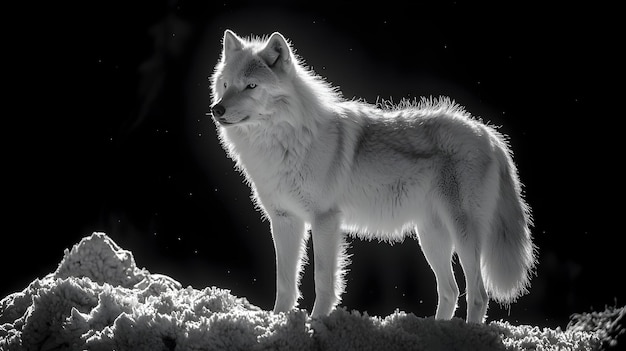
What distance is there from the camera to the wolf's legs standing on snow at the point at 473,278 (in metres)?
4.92

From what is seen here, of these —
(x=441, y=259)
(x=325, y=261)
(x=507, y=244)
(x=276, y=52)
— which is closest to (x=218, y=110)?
(x=276, y=52)

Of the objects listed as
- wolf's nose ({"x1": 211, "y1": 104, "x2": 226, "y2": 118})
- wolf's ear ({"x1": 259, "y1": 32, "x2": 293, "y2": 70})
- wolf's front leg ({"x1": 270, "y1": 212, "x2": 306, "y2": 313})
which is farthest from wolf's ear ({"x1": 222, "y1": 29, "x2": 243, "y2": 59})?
wolf's front leg ({"x1": 270, "y1": 212, "x2": 306, "y2": 313})

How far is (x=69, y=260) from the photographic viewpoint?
524 centimetres

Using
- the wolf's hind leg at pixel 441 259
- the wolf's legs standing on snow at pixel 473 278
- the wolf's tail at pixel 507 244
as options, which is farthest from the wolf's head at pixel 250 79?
the wolf's tail at pixel 507 244

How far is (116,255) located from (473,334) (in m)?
2.94

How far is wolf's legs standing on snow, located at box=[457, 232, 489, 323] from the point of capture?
16.1 feet

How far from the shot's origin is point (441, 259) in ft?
17.7

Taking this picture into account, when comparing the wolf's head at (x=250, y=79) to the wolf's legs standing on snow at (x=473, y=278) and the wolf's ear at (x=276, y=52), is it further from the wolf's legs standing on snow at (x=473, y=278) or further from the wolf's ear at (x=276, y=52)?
the wolf's legs standing on snow at (x=473, y=278)

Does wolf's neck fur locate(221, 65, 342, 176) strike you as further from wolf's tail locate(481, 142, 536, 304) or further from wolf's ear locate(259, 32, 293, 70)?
wolf's tail locate(481, 142, 536, 304)

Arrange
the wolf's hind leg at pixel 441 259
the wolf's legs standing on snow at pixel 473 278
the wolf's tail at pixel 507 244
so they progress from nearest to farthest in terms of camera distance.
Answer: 1. the wolf's legs standing on snow at pixel 473 278
2. the wolf's tail at pixel 507 244
3. the wolf's hind leg at pixel 441 259

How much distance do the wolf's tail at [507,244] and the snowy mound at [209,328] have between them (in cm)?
61

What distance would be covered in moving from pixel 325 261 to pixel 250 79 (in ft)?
4.67

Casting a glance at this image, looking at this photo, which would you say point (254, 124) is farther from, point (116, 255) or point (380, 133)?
point (116, 255)

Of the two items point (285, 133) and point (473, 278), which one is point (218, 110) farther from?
point (473, 278)
